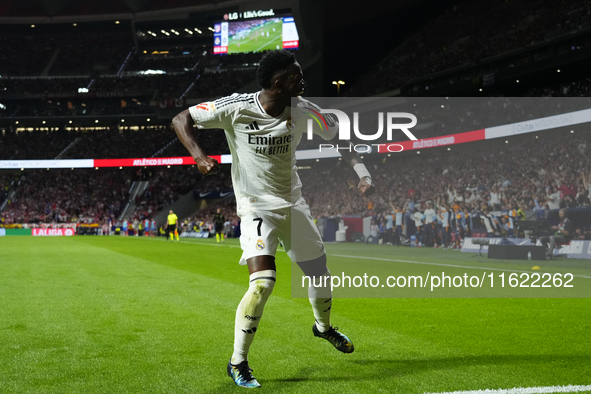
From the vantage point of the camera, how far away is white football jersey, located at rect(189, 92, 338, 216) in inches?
176

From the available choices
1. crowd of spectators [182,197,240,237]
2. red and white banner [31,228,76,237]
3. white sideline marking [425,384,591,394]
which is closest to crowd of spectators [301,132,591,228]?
white sideline marking [425,384,591,394]

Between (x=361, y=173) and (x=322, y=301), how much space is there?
1.29 meters

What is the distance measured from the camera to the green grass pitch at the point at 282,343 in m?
4.05

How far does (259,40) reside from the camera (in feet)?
163

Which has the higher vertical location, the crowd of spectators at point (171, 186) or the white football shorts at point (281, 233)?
the crowd of spectators at point (171, 186)

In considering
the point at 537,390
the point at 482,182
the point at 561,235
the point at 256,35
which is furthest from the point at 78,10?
the point at 537,390

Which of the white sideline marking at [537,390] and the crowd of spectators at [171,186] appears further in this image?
the crowd of spectators at [171,186]

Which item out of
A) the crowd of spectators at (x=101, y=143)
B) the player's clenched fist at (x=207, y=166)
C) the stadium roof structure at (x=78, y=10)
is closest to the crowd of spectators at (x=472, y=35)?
the crowd of spectators at (x=101, y=143)

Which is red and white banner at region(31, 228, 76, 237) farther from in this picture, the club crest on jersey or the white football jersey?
the club crest on jersey

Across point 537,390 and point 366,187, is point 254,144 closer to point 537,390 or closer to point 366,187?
point 366,187

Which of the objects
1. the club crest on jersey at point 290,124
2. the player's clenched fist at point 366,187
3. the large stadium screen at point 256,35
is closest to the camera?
the club crest on jersey at point 290,124

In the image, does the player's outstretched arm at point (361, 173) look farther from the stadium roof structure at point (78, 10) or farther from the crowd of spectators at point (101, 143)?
the stadium roof structure at point (78, 10)

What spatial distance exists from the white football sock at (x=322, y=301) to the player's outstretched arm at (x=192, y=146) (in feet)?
5.13

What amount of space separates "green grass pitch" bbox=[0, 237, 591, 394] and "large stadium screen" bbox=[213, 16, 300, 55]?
41.8m
